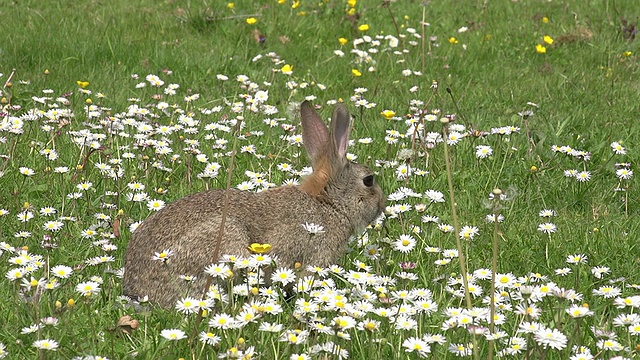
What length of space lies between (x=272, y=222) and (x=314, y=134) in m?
0.89

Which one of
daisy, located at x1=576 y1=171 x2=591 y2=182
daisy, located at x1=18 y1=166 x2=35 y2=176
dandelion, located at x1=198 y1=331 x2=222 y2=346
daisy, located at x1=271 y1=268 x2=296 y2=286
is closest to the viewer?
dandelion, located at x1=198 y1=331 x2=222 y2=346

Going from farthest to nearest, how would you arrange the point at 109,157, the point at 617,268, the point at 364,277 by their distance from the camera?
the point at 109,157 < the point at 617,268 < the point at 364,277

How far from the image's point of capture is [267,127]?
8.22 m

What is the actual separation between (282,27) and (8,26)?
2822mm

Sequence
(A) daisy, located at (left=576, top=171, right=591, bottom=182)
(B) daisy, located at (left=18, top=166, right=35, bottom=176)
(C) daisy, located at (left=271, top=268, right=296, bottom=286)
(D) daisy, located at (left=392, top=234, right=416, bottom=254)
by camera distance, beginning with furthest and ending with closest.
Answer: (A) daisy, located at (left=576, top=171, right=591, bottom=182) < (B) daisy, located at (left=18, top=166, right=35, bottom=176) < (D) daisy, located at (left=392, top=234, right=416, bottom=254) < (C) daisy, located at (left=271, top=268, right=296, bottom=286)

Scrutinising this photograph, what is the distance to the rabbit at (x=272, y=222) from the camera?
5.12 m

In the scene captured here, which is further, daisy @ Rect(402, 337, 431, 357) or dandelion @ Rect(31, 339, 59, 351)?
daisy @ Rect(402, 337, 431, 357)

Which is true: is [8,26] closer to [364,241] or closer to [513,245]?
[364,241]

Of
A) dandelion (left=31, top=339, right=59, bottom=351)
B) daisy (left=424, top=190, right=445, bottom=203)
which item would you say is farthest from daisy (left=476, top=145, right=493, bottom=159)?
dandelion (left=31, top=339, right=59, bottom=351)

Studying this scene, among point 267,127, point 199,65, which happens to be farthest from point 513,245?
point 199,65

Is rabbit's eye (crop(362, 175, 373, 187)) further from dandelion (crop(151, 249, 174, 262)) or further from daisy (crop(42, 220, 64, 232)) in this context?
daisy (crop(42, 220, 64, 232))

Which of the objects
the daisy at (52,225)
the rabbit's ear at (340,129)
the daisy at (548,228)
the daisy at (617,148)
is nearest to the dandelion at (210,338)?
the daisy at (52,225)

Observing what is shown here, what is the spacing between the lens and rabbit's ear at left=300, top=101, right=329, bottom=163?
6273 millimetres

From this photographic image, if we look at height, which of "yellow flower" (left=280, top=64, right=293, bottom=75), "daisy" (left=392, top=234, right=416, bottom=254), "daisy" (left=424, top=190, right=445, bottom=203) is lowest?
"yellow flower" (left=280, top=64, right=293, bottom=75)
